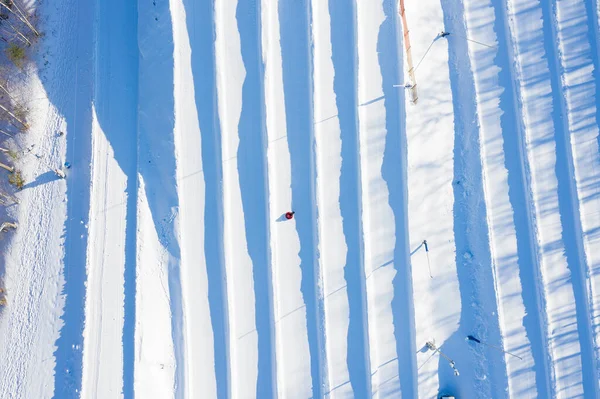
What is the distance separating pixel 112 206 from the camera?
44.6ft

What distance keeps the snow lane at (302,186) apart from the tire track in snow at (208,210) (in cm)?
167

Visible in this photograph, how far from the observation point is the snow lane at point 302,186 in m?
12.8

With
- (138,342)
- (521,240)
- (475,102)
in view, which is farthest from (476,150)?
(138,342)

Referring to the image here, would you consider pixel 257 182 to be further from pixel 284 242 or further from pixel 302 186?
pixel 284 242

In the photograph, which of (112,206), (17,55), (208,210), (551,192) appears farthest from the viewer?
(17,55)

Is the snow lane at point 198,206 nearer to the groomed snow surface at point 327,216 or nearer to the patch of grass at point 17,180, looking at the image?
the groomed snow surface at point 327,216

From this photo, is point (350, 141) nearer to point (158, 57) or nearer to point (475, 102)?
point (475, 102)

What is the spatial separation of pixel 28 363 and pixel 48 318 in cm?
139

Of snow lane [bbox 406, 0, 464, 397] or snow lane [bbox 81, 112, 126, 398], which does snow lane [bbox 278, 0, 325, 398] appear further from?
snow lane [bbox 81, 112, 126, 398]

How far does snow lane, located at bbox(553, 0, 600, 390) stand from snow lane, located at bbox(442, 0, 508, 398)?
2.38 meters

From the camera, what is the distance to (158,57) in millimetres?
13648

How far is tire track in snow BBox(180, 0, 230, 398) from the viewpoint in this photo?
1302 cm

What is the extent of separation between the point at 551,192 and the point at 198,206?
972cm

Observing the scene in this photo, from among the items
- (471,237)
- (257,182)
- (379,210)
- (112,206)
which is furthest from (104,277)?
(471,237)
